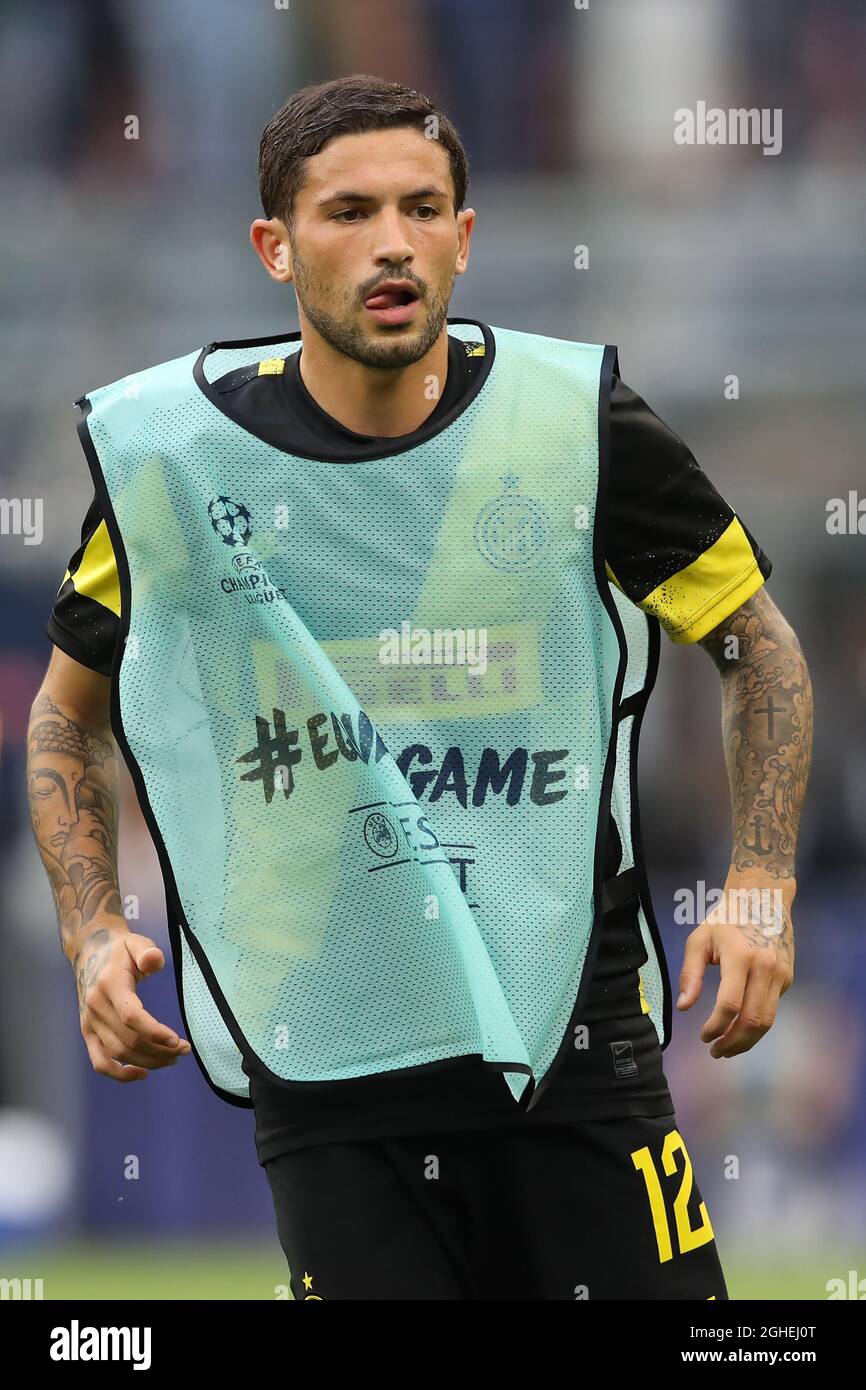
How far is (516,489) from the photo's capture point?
128 inches

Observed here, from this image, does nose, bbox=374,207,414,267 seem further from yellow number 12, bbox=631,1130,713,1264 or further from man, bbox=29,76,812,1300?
yellow number 12, bbox=631,1130,713,1264

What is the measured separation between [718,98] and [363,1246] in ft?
27.8

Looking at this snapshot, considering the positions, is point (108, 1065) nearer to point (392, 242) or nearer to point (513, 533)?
point (513, 533)

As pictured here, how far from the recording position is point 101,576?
3346mm

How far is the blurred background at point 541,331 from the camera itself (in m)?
7.36

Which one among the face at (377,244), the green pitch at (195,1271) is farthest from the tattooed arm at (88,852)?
the green pitch at (195,1271)

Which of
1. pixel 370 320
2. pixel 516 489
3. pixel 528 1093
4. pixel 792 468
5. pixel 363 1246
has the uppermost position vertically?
→ pixel 792 468

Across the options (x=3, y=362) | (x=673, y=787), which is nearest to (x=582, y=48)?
(x=3, y=362)

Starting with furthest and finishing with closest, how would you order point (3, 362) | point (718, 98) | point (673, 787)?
point (718, 98)
point (3, 362)
point (673, 787)

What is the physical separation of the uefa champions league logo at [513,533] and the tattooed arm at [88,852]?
2.21ft

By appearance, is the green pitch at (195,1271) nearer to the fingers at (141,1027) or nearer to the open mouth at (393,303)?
the fingers at (141,1027)

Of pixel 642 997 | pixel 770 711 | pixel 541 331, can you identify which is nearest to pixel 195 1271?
pixel 642 997

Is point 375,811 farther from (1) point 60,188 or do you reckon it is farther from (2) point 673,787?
(1) point 60,188

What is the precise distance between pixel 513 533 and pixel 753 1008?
2.62 feet
